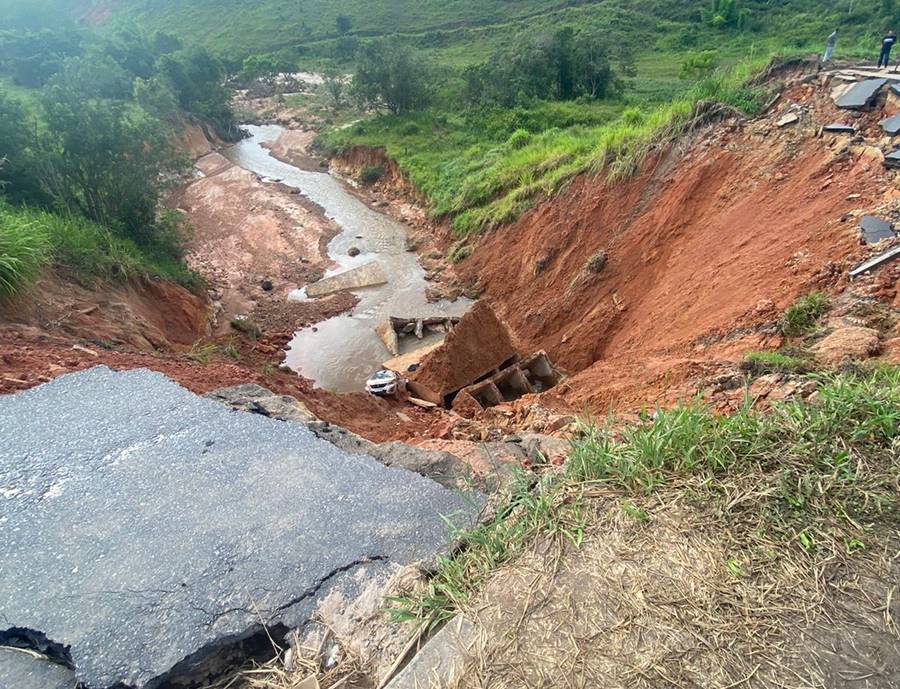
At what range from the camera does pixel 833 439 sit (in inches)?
123

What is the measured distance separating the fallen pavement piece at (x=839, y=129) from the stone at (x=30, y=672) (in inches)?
540

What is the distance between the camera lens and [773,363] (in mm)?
6602

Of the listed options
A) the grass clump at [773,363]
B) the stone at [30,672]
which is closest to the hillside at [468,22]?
the grass clump at [773,363]

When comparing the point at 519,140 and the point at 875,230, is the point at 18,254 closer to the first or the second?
the point at 875,230

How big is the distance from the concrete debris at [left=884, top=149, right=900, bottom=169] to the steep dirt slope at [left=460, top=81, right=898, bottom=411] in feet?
0.52

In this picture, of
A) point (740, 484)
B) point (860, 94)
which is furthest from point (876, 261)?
point (740, 484)

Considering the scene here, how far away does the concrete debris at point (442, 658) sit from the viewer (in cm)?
245

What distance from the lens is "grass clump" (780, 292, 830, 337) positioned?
7.48 meters

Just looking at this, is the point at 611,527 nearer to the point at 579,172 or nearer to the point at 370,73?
the point at 579,172

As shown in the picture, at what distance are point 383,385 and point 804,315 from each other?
24.4 ft

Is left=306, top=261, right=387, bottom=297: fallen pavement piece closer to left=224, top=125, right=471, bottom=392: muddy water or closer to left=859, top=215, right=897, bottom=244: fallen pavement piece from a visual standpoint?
left=224, top=125, right=471, bottom=392: muddy water

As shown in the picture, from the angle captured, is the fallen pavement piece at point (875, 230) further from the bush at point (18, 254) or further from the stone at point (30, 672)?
the bush at point (18, 254)

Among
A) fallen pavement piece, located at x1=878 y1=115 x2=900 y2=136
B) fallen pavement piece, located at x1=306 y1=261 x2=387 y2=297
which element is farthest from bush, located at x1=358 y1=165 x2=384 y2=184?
fallen pavement piece, located at x1=878 y1=115 x2=900 y2=136

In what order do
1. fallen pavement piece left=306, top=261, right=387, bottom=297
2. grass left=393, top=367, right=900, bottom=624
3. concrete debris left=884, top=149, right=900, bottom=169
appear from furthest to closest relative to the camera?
1. fallen pavement piece left=306, top=261, right=387, bottom=297
2. concrete debris left=884, top=149, right=900, bottom=169
3. grass left=393, top=367, right=900, bottom=624
